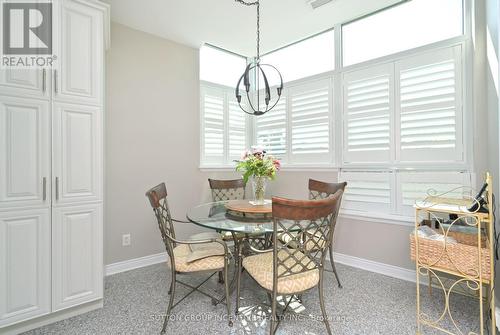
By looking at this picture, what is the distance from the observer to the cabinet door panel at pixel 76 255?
1938mm

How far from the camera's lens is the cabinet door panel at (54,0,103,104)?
197cm

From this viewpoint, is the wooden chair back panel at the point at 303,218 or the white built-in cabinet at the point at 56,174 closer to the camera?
the wooden chair back panel at the point at 303,218

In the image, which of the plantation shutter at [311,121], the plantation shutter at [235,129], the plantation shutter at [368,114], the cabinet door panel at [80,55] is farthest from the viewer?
the plantation shutter at [235,129]

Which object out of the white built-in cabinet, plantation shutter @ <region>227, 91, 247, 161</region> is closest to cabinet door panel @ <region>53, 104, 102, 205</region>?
the white built-in cabinet

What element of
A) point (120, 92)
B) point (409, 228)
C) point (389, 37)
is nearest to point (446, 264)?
point (409, 228)

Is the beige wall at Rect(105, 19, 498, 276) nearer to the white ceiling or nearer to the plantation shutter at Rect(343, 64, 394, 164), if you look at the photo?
the white ceiling

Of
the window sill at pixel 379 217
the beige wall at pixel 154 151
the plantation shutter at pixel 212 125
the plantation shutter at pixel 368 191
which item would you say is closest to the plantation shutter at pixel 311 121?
the beige wall at pixel 154 151

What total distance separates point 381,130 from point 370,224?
42.9 inches

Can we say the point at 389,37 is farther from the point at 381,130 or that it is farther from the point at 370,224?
the point at 370,224

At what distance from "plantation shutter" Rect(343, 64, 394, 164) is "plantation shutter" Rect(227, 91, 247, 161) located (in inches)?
65.9

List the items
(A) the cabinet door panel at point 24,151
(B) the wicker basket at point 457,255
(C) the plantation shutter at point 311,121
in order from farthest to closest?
(C) the plantation shutter at point 311,121 → (A) the cabinet door panel at point 24,151 → (B) the wicker basket at point 457,255

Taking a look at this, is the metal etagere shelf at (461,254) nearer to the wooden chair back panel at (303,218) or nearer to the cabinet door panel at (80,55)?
the wooden chair back panel at (303,218)

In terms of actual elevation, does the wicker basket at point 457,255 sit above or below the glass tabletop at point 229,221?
below

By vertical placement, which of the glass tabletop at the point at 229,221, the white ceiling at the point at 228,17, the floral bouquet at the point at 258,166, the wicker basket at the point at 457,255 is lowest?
the wicker basket at the point at 457,255
